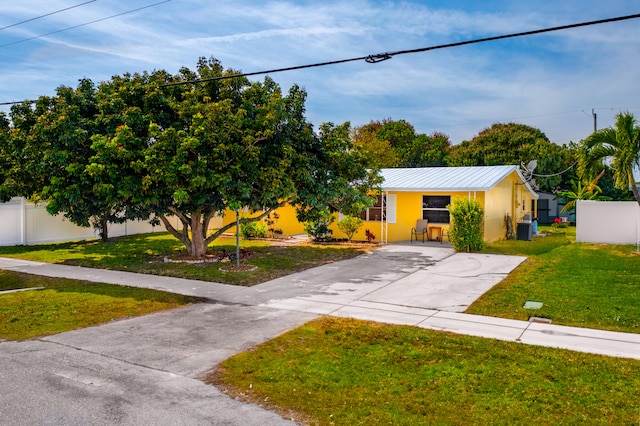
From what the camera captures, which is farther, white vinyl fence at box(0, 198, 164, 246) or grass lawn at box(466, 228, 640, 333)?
white vinyl fence at box(0, 198, 164, 246)

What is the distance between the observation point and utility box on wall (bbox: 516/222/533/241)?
20953 millimetres

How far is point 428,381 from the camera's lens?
528 cm

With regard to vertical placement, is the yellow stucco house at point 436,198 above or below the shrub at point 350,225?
above

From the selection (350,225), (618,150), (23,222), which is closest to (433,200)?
A: (350,225)

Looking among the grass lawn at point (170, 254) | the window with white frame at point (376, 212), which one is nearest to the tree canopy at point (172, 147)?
the grass lawn at point (170, 254)

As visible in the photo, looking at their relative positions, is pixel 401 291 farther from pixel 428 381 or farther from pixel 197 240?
pixel 197 240

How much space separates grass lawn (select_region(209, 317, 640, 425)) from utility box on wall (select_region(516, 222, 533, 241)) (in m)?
15.8

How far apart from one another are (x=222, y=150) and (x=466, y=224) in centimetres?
888

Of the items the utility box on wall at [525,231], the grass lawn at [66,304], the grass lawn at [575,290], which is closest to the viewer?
the grass lawn at [66,304]

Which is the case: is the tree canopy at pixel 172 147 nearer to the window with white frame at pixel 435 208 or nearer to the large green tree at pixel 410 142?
the window with white frame at pixel 435 208

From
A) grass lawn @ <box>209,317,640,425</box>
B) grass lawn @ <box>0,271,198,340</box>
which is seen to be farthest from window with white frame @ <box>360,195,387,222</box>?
grass lawn @ <box>209,317,640,425</box>

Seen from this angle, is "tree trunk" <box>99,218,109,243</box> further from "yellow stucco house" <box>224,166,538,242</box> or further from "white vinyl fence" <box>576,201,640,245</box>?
"white vinyl fence" <box>576,201,640,245</box>

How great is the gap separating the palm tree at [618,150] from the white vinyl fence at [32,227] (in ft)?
62.7

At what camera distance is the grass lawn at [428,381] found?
448 cm
